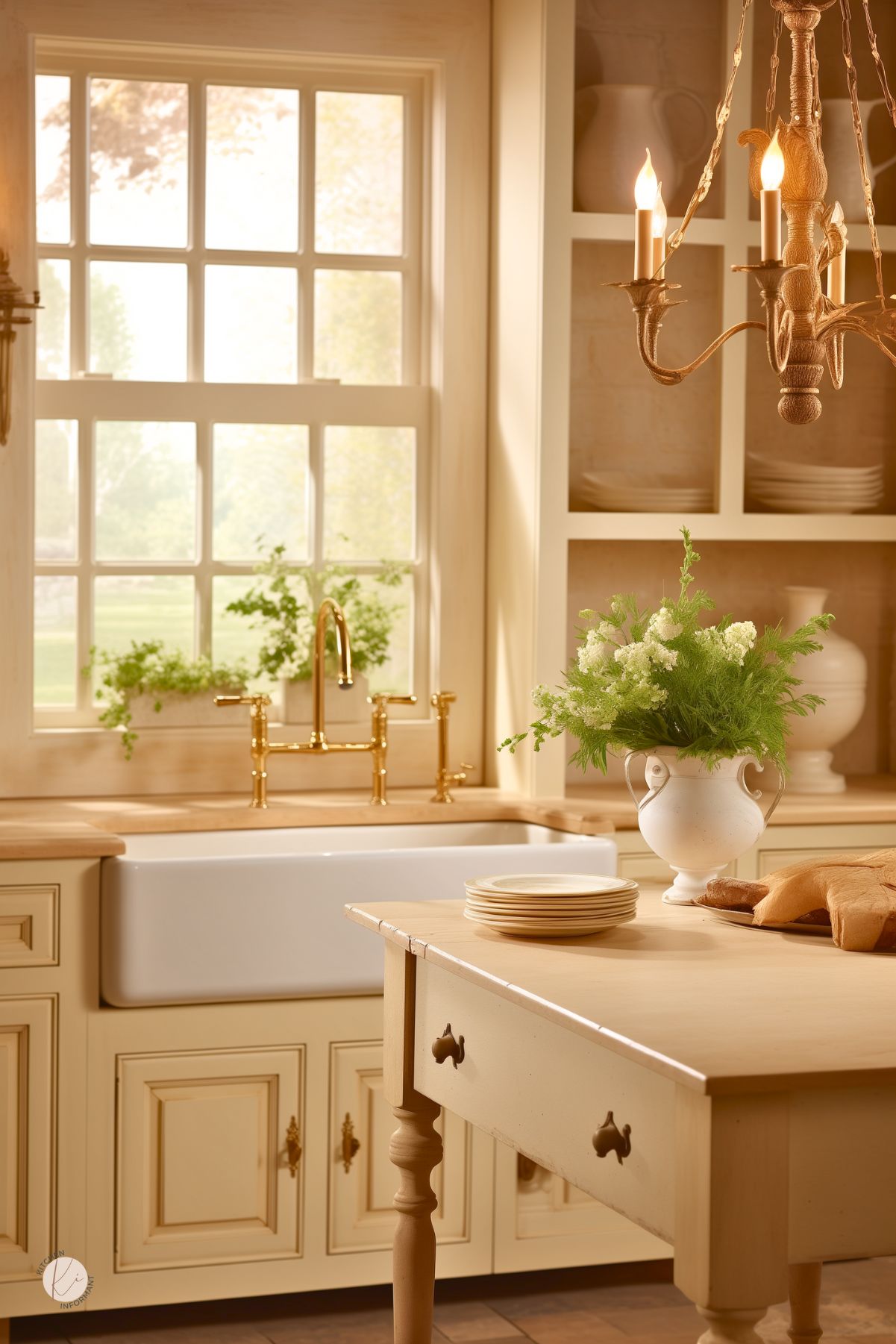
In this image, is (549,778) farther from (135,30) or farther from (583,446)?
(135,30)

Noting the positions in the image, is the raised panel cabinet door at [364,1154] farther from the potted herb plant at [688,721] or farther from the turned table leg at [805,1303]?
the potted herb plant at [688,721]

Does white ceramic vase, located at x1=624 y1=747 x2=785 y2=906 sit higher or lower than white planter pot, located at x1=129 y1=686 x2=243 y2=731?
lower

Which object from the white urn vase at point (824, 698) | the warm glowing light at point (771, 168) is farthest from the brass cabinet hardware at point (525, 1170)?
the warm glowing light at point (771, 168)

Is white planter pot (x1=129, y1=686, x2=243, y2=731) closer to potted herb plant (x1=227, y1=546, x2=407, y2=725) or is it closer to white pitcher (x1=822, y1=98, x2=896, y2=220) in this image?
potted herb plant (x1=227, y1=546, x2=407, y2=725)

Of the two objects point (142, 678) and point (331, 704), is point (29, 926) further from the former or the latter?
point (331, 704)

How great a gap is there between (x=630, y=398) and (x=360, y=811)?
44.5 inches

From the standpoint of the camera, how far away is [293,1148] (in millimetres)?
3205

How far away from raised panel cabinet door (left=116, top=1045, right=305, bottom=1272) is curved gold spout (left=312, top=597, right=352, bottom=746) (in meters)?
0.71

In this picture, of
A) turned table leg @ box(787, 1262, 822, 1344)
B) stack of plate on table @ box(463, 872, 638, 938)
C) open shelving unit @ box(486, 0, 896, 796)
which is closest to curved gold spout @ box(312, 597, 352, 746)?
open shelving unit @ box(486, 0, 896, 796)

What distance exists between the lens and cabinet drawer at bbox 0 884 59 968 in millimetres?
3043

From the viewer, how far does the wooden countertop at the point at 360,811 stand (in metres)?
3.35

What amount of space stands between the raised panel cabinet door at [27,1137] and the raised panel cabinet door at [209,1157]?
0.13m

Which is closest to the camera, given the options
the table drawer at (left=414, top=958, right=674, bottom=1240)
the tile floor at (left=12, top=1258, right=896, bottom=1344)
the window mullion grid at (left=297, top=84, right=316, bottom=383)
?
the table drawer at (left=414, top=958, right=674, bottom=1240)

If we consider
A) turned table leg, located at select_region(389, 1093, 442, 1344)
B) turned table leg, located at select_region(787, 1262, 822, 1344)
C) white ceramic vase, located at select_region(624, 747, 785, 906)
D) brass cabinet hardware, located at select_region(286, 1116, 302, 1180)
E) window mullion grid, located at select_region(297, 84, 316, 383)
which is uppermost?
window mullion grid, located at select_region(297, 84, 316, 383)
